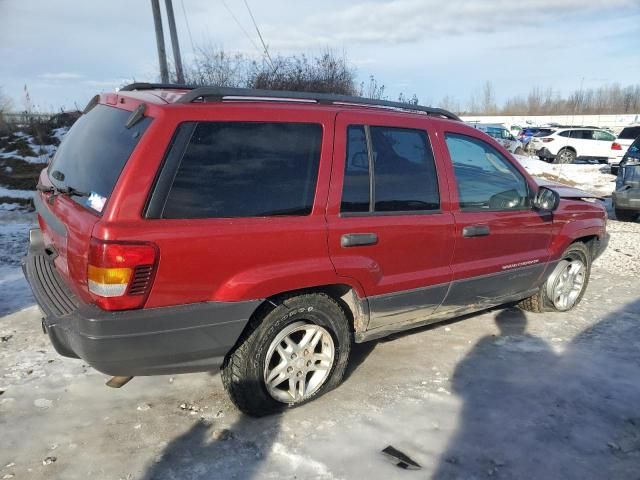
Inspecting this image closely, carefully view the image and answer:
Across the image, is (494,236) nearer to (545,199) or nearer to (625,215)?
(545,199)

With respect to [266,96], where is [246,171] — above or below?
below

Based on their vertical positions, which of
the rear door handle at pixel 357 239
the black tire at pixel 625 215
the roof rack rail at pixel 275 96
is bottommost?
the black tire at pixel 625 215

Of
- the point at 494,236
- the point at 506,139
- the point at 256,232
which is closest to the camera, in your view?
the point at 256,232

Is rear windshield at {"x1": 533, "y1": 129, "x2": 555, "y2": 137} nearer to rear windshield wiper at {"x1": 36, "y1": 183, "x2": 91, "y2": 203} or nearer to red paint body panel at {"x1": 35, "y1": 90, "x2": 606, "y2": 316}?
red paint body panel at {"x1": 35, "y1": 90, "x2": 606, "y2": 316}

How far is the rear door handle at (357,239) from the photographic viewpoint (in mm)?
2988

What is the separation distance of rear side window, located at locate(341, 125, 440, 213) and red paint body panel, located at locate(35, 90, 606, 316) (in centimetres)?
6

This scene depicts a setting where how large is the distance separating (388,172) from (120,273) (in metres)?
1.74

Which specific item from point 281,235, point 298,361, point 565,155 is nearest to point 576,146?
point 565,155

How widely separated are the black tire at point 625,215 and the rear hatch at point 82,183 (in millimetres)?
9440

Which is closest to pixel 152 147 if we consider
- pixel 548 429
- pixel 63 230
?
pixel 63 230

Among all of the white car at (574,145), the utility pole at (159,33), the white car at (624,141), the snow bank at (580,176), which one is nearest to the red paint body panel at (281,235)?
the utility pole at (159,33)

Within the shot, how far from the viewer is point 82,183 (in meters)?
2.80

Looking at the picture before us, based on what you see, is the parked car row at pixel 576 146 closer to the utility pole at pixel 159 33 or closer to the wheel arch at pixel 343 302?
the utility pole at pixel 159 33

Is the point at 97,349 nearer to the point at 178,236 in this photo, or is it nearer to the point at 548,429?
the point at 178,236
